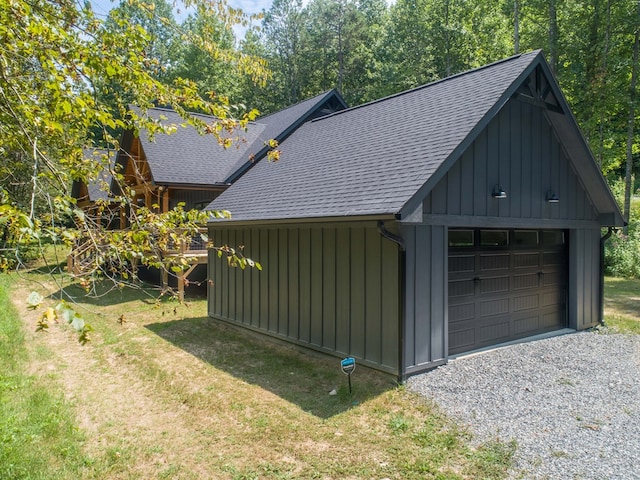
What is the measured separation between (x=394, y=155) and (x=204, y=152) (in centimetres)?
1016

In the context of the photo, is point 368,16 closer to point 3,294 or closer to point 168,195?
point 168,195

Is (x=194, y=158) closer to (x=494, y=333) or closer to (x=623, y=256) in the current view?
(x=494, y=333)

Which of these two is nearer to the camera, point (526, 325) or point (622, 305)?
point (526, 325)

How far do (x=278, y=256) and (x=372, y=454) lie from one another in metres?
4.55

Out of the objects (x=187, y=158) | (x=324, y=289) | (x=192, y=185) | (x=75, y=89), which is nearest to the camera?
(x=75, y=89)

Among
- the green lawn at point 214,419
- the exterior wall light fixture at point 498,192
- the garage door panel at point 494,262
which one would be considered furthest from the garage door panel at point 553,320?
the green lawn at point 214,419

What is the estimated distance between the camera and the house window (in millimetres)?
6809

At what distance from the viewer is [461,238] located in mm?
6957

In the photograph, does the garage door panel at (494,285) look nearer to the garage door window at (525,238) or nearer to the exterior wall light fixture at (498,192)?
the garage door window at (525,238)

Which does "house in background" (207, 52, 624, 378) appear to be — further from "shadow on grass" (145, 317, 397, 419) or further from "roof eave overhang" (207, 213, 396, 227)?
Answer: "shadow on grass" (145, 317, 397, 419)

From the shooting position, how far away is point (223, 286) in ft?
32.7

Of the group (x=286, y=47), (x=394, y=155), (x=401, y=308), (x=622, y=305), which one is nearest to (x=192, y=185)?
(x=394, y=155)

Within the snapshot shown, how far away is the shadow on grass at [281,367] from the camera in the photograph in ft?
18.0

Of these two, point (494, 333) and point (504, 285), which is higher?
point (504, 285)
